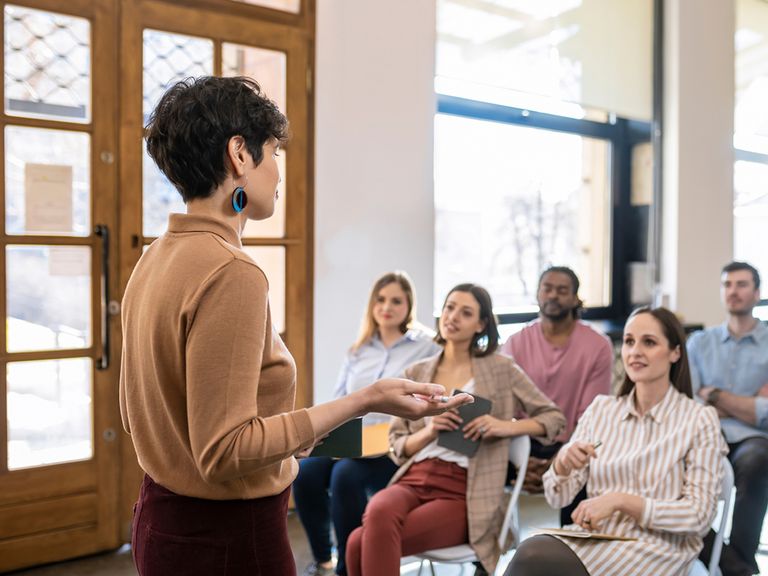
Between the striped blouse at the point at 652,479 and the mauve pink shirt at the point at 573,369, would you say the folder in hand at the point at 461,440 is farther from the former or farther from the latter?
the mauve pink shirt at the point at 573,369

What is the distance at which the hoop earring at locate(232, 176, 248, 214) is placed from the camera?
113cm

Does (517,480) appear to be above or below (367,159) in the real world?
below

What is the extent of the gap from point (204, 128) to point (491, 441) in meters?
1.91

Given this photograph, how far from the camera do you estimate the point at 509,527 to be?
265 centimetres

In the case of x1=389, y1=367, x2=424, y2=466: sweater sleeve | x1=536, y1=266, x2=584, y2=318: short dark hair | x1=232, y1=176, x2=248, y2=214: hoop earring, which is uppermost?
x1=232, y1=176, x2=248, y2=214: hoop earring

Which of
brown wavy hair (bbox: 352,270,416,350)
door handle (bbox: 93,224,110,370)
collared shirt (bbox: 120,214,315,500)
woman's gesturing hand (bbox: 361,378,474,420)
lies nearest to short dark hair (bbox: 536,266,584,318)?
brown wavy hair (bbox: 352,270,416,350)

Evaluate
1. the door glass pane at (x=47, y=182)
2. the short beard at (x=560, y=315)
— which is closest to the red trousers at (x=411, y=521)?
the short beard at (x=560, y=315)

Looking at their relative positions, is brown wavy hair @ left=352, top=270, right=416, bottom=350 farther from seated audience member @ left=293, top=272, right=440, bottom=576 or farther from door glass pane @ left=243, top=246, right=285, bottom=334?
door glass pane @ left=243, top=246, right=285, bottom=334

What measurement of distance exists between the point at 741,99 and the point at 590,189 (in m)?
1.70

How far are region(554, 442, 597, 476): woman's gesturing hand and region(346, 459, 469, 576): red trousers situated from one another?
0.43m

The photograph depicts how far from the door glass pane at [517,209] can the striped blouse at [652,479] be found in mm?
2305

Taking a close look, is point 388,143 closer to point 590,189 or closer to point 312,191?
point 312,191

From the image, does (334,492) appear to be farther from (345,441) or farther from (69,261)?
(345,441)

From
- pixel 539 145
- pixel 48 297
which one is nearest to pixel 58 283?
pixel 48 297
